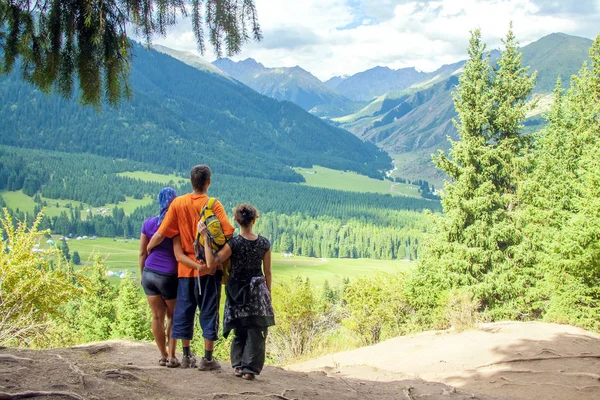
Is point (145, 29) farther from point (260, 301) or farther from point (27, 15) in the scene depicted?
point (260, 301)

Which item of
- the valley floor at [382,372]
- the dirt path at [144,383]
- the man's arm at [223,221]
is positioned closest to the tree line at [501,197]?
the valley floor at [382,372]

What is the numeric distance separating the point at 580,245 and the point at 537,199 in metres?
6.72

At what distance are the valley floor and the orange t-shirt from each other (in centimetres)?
134

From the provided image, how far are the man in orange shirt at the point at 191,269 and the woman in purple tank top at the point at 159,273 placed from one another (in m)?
0.13

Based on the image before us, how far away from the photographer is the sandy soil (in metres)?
8.02

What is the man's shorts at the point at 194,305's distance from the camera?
575 centimetres

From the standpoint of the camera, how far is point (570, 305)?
17.8 metres

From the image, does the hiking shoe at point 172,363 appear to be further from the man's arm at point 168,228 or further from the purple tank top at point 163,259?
the man's arm at point 168,228

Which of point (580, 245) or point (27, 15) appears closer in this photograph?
point (27, 15)

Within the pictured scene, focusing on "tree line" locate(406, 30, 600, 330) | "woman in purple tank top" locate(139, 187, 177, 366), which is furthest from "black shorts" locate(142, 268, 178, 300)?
"tree line" locate(406, 30, 600, 330)

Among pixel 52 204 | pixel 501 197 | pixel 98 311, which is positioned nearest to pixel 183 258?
pixel 501 197

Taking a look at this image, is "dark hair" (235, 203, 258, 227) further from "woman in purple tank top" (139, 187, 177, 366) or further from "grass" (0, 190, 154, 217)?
"grass" (0, 190, 154, 217)

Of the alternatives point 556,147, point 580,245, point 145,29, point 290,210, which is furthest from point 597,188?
point 290,210

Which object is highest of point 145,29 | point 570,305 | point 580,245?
point 145,29
